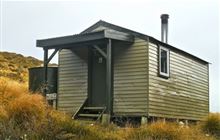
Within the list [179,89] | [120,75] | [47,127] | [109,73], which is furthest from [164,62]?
[47,127]

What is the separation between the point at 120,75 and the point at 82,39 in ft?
6.34

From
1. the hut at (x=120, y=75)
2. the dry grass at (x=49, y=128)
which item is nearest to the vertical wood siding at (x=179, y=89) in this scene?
the hut at (x=120, y=75)

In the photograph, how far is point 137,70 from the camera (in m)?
16.3

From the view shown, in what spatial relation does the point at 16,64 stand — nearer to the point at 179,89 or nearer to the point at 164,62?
the point at 179,89

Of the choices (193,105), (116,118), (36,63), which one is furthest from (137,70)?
(36,63)

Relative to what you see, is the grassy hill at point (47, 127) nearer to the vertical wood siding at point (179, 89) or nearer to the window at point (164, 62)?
the vertical wood siding at point (179, 89)

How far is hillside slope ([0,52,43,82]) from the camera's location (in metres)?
30.5

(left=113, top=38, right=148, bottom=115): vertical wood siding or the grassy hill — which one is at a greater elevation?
(left=113, top=38, right=148, bottom=115): vertical wood siding

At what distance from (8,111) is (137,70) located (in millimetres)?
6244

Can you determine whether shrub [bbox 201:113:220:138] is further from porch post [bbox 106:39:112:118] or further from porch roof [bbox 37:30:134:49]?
porch roof [bbox 37:30:134:49]

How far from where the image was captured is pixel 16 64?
34.2 meters

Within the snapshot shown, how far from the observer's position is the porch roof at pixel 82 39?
15828mm

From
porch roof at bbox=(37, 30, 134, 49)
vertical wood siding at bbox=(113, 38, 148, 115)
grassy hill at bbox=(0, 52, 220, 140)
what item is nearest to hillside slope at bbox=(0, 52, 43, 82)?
porch roof at bbox=(37, 30, 134, 49)

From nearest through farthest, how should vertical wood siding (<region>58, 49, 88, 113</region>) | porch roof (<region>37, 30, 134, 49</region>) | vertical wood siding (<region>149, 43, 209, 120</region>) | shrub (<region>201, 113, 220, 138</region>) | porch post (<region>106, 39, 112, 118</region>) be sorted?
1. porch post (<region>106, 39, 112, 118</region>)
2. porch roof (<region>37, 30, 134, 49</region>)
3. shrub (<region>201, 113, 220, 138</region>)
4. vertical wood siding (<region>149, 43, 209, 120</region>)
5. vertical wood siding (<region>58, 49, 88, 113</region>)
